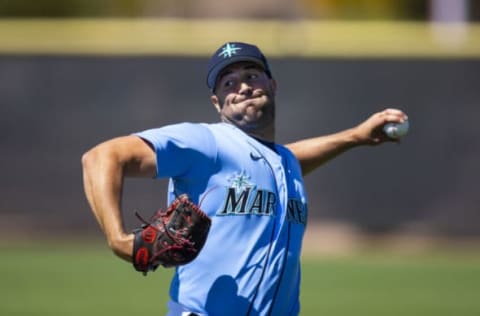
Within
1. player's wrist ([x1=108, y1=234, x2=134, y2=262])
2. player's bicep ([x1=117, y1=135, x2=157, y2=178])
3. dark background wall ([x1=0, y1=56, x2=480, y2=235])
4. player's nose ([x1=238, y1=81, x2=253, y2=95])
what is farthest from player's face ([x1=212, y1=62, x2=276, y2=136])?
dark background wall ([x1=0, y1=56, x2=480, y2=235])

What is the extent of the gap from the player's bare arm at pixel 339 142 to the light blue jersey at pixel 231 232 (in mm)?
867

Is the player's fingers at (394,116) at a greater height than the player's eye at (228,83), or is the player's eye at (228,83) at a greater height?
the player's fingers at (394,116)

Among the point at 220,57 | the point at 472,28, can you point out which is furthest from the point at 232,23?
the point at 220,57

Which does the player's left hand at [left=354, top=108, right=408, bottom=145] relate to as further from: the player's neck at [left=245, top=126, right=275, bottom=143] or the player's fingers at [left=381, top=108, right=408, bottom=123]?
the player's neck at [left=245, top=126, right=275, bottom=143]

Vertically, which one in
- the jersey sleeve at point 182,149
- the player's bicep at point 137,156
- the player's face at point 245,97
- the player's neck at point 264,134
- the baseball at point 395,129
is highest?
the baseball at point 395,129

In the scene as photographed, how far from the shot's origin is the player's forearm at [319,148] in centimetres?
496

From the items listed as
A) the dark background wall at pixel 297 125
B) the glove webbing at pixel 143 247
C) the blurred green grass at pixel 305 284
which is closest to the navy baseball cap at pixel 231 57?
the glove webbing at pixel 143 247

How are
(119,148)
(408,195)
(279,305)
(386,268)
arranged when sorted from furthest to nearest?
1. (408,195)
2. (386,268)
3. (279,305)
4. (119,148)

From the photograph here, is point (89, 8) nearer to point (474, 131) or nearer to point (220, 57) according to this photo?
point (474, 131)

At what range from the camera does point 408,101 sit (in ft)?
43.5

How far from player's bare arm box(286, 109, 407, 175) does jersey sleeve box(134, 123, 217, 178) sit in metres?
1.03

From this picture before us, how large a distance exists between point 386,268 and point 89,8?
6.47 meters

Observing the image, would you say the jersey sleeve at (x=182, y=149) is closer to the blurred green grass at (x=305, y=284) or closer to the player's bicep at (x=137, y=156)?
the player's bicep at (x=137, y=156)

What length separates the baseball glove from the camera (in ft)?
11.5
